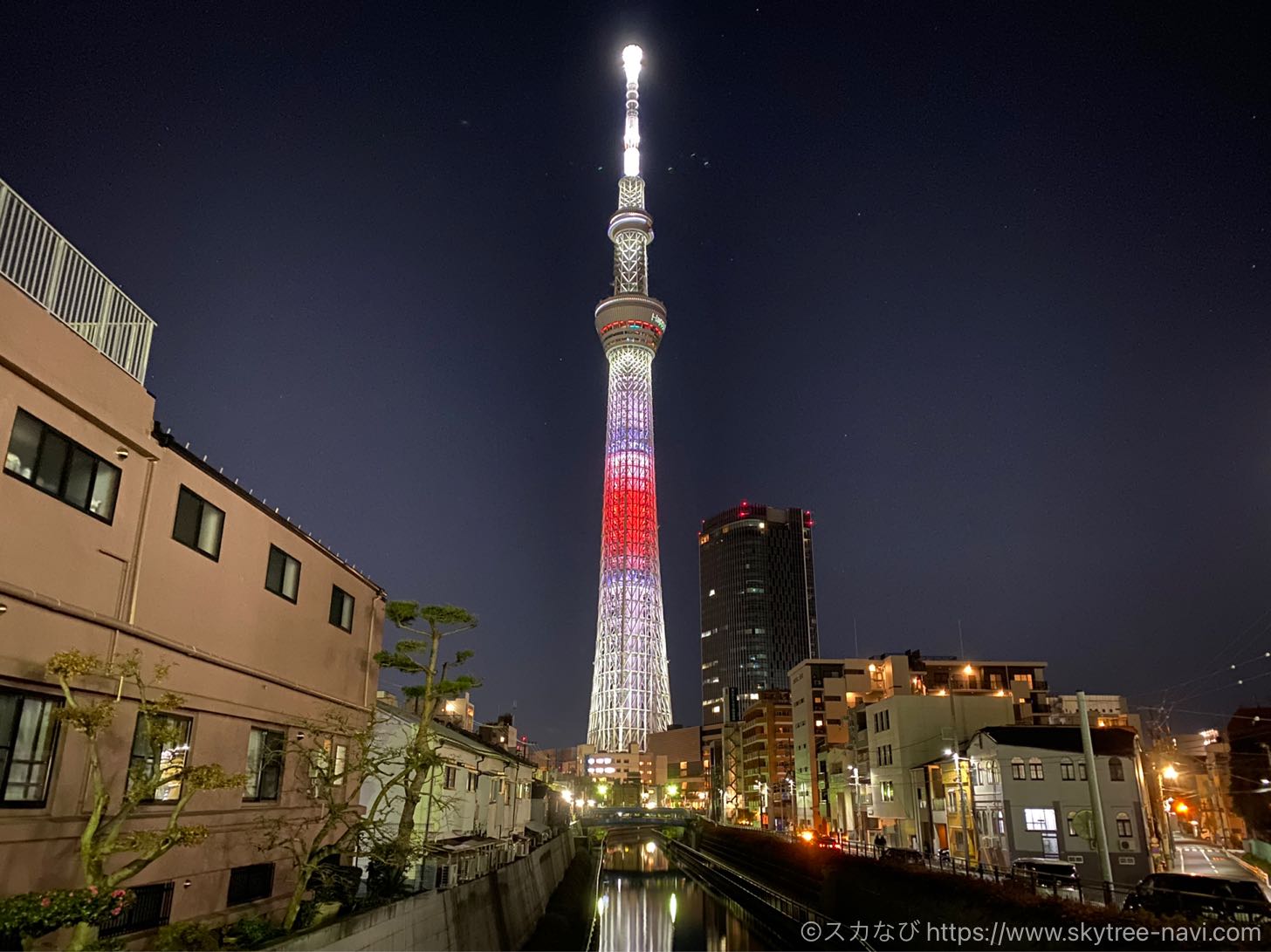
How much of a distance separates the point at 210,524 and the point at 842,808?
2082 inches

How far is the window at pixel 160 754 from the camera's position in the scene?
1042 cm

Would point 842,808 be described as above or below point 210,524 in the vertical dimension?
below

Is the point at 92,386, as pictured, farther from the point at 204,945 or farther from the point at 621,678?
the point at 621,678

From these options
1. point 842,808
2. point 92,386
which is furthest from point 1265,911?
point 842,808

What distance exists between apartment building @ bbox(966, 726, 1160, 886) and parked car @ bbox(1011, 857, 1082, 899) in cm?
711

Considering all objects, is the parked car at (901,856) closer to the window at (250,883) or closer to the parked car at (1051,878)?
the parked car at (1051,878)

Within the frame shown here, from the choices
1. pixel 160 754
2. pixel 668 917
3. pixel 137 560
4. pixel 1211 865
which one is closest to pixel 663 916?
pixel 668 917

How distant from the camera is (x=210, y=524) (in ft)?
48.2

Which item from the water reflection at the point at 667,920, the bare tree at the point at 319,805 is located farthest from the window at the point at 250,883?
the water reflection at the point at 667,920

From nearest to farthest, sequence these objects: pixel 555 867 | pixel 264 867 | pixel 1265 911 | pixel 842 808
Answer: pixel 264 867, pixel 1265 911, pixel 555 867, pixel 842 808

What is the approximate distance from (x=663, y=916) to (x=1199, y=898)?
2561cm

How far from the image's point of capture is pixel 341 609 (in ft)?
67.1

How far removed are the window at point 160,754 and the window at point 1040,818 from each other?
31.2 metres

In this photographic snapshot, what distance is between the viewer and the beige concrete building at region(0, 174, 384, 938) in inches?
407
